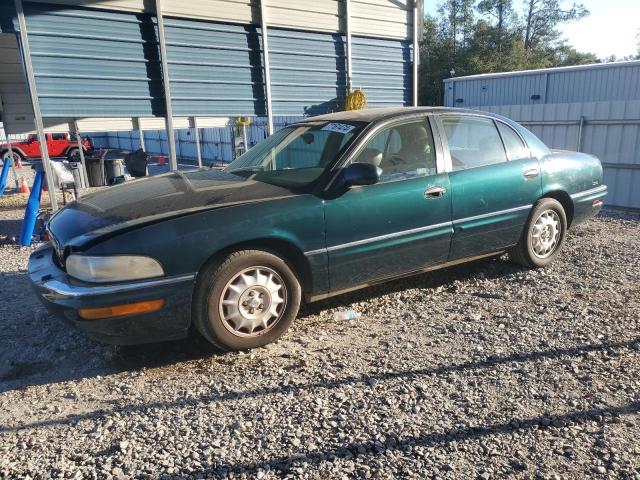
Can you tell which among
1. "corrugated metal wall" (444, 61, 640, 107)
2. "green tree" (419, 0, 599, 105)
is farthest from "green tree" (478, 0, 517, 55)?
"corrugated metal wall" (444, 61, 640, 107)

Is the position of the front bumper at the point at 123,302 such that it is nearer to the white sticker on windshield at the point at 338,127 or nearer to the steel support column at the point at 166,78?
the white sticker on windshield at the point at 338,127

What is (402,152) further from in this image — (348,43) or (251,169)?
(348,43)

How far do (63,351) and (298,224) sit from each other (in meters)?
1.95

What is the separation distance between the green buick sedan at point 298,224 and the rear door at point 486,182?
14mm

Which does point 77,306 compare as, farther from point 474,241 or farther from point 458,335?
point 474,241

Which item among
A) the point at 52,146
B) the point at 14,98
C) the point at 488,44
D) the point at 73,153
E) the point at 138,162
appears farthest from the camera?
the point at 488,44

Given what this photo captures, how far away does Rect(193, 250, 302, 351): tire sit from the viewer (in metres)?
3.41

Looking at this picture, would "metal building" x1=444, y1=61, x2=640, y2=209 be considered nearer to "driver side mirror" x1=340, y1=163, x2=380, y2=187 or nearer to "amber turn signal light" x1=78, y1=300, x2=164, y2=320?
"driver side mirror" x1=340, y1=163, x2=380, y2=187

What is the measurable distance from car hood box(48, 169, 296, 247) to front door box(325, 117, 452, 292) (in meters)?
0.53

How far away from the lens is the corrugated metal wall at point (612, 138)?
30.2 feet

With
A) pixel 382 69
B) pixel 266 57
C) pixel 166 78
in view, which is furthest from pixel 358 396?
pixel 382 69

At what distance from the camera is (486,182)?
463 cm

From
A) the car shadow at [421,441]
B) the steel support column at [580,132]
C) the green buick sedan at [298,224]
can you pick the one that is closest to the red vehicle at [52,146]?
the steel support column at [580,132]

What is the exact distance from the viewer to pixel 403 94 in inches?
429
